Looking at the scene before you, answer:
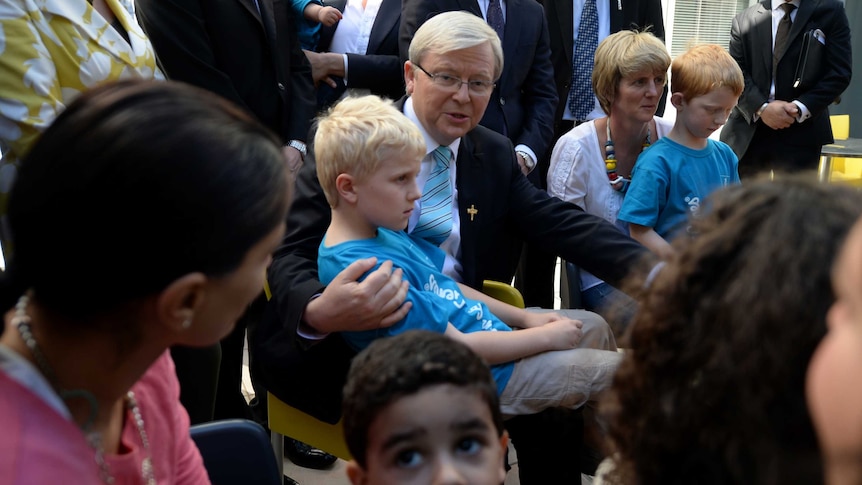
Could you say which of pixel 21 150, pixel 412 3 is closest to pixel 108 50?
pixel 21 150

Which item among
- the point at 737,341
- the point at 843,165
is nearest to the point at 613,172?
the point at 737,341

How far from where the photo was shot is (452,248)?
8.11 ft

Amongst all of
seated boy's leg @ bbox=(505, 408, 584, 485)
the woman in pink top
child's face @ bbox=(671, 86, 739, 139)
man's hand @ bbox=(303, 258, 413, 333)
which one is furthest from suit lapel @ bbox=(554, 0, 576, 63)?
the woman in pink top

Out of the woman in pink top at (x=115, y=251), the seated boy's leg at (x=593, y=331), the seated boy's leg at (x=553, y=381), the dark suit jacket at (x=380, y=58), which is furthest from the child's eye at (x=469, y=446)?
the dark suit jacket at (x=380, y=58)

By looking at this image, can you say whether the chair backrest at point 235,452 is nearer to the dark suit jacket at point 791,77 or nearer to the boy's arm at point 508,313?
the boy's arm at point 508,313

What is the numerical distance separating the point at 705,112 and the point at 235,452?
223 cm

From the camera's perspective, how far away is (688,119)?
3.07m

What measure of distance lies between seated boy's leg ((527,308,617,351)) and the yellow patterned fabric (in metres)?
1.36

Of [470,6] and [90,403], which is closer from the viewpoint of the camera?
[90,403]

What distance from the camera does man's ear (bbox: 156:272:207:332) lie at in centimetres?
101

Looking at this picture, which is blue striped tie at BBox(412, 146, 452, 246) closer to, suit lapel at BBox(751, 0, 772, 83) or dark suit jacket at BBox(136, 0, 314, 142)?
dark suit jacket at BBox(136, 0, 314, 142)

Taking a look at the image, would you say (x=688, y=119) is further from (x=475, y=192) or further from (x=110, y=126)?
(x=110, y=126)

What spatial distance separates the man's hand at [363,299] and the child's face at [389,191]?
0.56ft

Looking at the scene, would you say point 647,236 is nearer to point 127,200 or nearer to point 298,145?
point 298,145
